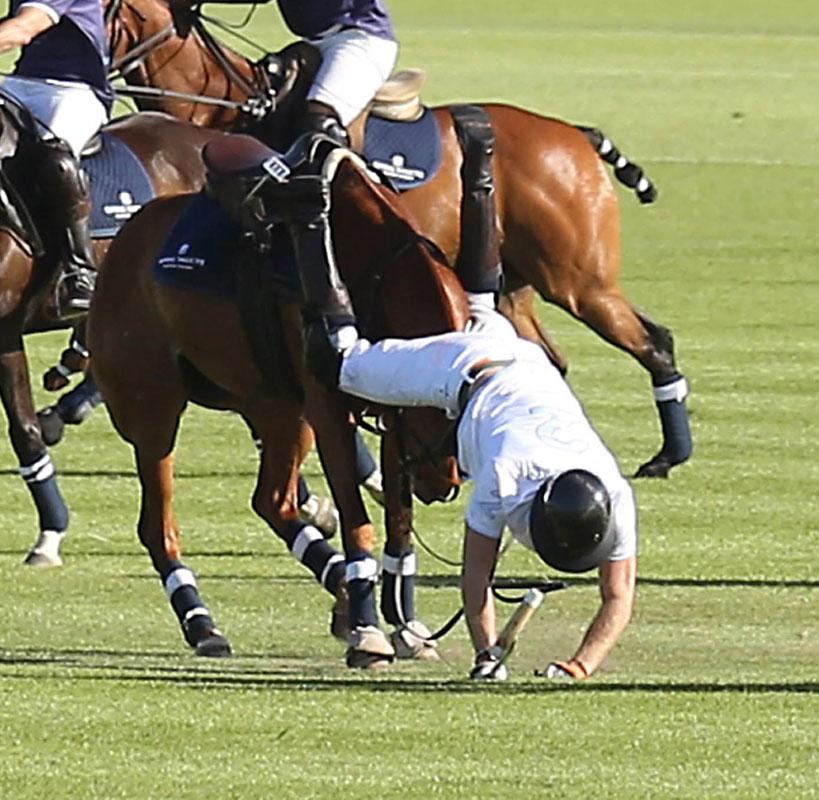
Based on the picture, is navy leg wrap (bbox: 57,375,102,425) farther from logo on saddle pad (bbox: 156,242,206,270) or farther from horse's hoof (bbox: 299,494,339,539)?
logo on saddle pad (bbox: 156,242,206,270)

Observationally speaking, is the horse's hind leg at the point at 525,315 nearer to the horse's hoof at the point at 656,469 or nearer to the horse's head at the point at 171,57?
the horse's hoof at the point at 656,469

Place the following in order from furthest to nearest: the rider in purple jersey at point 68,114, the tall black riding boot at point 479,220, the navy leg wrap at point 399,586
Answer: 1. the tall black riding boot at point 479,220
2. the rider in purple jersey at point 68,114
3. the navy leg wrap at point 399,586

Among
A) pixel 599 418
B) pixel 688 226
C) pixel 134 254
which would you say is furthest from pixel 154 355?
pixel 688 226

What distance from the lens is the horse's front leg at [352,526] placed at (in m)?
9.54

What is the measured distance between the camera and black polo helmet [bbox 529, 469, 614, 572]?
27.1 feet

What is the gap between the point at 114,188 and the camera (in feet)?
40.9

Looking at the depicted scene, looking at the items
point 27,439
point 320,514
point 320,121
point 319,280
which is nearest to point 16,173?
point 27,439

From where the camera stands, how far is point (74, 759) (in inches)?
305

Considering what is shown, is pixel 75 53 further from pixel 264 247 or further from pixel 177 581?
pixel 177 581

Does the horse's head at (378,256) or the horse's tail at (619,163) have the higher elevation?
the horse's head at (378,256)

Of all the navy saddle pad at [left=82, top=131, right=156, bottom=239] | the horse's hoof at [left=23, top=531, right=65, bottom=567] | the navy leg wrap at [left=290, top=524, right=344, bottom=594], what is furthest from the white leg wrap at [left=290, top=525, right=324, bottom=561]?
the navy saddle pad at [left=82, top=131, right=156, bottom=239]

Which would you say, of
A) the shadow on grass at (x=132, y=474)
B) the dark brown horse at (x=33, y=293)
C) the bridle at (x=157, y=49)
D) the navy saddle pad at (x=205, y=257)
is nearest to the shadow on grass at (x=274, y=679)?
the navy saddle pad at (x=205, y=257)

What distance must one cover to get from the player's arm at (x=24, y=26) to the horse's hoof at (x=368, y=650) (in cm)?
285

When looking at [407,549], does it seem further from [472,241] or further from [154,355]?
[472,241]
